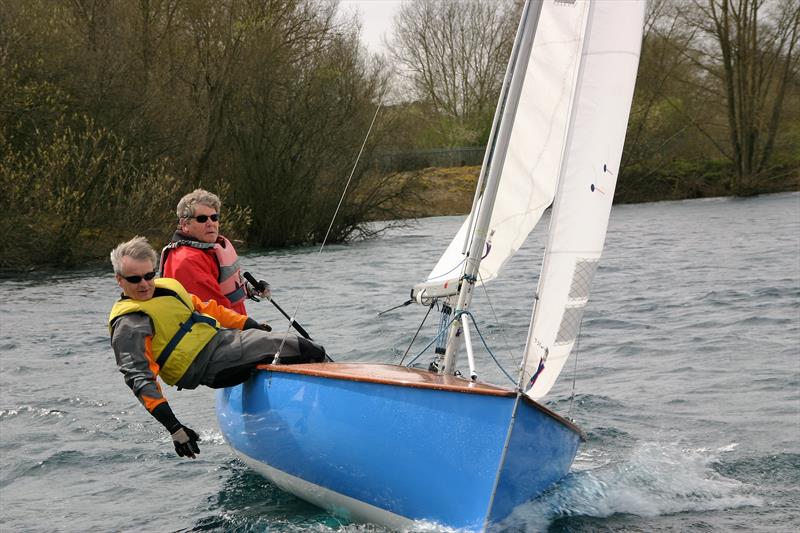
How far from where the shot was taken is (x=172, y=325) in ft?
14.7

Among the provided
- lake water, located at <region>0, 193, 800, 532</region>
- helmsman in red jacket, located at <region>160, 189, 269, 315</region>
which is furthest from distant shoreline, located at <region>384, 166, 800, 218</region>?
helmsman in red jacket, located at <region>160, 189, 269, 315</region>

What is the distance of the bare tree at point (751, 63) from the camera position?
92.9 feet

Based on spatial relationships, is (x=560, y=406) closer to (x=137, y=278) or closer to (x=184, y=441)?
(x=184, y=441)

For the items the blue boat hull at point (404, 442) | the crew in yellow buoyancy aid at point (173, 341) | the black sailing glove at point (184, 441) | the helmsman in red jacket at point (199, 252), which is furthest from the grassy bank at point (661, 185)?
the black sailing glove at point (184, 441)

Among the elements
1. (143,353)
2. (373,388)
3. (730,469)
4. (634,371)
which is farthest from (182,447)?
(634,371)

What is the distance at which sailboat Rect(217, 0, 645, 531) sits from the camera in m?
3.88

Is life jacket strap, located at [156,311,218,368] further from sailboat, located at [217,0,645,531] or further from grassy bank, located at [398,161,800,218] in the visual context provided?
grassy bank, located at [398,161,800,218]

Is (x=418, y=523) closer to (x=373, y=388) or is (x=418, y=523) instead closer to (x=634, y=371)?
(x=373, y=388)

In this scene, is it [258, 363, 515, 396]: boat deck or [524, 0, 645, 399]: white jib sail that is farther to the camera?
[524, 0, 645, 399]: white jib sail

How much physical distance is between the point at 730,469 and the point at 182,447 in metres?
2.87

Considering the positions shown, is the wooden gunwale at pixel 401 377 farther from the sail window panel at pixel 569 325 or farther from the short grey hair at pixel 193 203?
the short grey hair at pixel 193 203

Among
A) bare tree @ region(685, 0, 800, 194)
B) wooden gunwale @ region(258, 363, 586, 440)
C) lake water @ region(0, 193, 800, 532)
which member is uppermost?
bare tree @ region(685, 0, 800, 194)

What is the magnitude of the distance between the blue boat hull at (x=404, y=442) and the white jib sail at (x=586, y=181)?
34cm

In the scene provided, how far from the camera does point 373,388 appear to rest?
4.09 m
